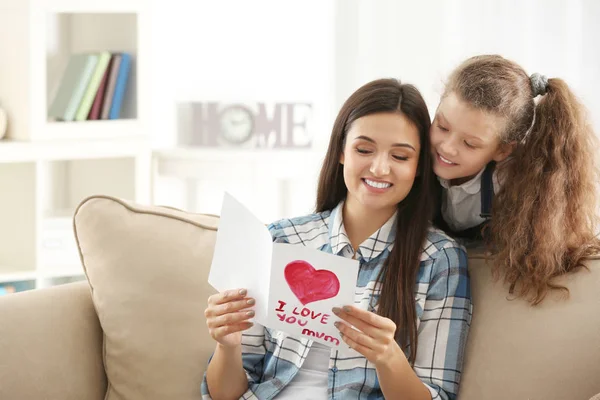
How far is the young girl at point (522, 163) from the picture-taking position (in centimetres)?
170

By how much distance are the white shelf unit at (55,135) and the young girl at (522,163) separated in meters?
1.84

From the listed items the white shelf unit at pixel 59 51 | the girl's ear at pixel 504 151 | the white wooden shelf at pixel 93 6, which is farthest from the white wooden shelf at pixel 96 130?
the girl's ear at pixel 504 151

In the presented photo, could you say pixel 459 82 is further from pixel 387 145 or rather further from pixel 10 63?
pixel 10 63

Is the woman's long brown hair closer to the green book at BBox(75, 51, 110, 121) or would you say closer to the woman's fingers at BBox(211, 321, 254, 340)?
the woman's fingers at BBox(211, 321, 254, 340)

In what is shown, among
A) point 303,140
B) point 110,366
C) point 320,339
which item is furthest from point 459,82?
point 303,140

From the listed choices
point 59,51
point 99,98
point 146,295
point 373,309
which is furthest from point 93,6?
point 373,309

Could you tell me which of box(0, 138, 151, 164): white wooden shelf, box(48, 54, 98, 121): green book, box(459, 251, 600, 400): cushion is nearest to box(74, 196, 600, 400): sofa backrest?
box(459, 251, 600, 400): cushion

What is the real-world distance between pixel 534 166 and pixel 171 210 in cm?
75

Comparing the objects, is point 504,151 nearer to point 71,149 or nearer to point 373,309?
point 373,309

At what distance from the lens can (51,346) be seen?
5.95 feet

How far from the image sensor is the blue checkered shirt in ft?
5.53

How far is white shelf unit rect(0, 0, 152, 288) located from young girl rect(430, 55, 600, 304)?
1844mm

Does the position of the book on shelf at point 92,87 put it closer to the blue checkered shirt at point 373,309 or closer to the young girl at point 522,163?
the blue checkered shirt at point 373,309

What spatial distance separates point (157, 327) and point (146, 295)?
0.22 ft
